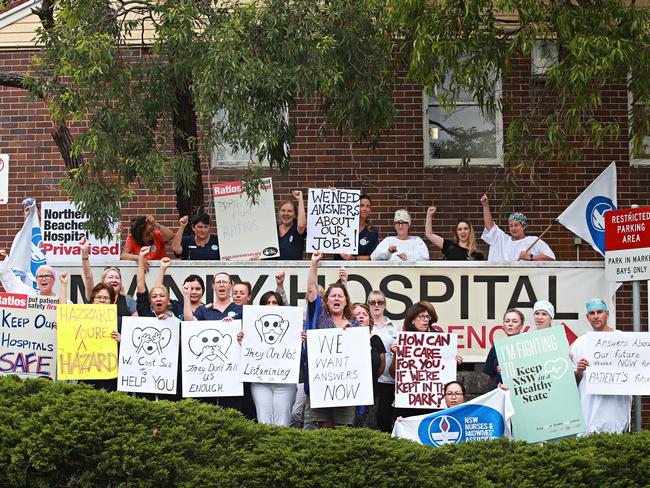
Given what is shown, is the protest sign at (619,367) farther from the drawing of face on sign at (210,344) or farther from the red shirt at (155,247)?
the red shirt at (155,247)

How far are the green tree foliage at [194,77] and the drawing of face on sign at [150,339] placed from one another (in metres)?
1.97

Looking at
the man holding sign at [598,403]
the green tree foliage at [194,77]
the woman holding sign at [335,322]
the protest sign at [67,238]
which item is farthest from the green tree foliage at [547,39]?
the protest sign at [67,238]

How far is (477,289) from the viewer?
43.2ft

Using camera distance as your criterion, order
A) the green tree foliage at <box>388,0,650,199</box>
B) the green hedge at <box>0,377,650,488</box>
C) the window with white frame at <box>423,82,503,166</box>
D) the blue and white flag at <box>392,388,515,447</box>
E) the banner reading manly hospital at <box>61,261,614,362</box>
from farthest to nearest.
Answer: the window with white frame at <box>423,82,503,166</box> < the banner reading manly hospital at <box>61,261,614,362</box> < the green tree foliage at <box>388,0,650,199</box> < the blue and white flag at <box>392,388,515,447</box> < the green hedge at <box>0,377,650,488</box>

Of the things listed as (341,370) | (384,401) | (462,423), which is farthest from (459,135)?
(462,423)

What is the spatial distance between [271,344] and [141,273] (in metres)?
1.99

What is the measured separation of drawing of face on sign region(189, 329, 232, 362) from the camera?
11281 mm

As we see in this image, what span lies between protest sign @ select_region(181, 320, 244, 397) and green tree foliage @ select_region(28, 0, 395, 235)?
2.08 m

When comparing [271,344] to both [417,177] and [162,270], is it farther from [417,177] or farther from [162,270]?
[417,177]

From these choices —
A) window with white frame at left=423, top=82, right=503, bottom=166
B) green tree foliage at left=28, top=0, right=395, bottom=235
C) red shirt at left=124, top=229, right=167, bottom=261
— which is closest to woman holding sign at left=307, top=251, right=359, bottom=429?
green tree foliage at left=28, top=0, right=395, bottom=235

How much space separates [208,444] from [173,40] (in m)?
5.26

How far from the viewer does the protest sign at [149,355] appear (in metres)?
11.3

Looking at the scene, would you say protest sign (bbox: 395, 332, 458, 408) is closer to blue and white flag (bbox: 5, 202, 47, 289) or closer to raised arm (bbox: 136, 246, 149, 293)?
raised arm (bbox: 136, 246, 149, 293)

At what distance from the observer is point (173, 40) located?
12633 millimetres
